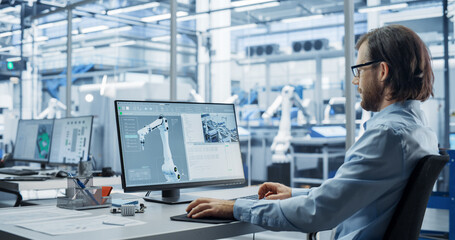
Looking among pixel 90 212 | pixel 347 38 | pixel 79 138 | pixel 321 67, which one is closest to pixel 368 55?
pixel 90 212

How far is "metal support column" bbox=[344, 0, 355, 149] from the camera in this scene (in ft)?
11.9

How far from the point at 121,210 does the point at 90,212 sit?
0.52 feet

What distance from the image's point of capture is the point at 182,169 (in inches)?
88.2

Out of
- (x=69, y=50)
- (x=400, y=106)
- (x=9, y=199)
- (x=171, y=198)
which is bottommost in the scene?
(x=9, y=199)

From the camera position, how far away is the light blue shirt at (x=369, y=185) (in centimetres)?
142

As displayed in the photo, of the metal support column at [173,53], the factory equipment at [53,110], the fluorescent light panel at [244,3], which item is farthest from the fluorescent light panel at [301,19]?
→ the factory equipment at [53,110]

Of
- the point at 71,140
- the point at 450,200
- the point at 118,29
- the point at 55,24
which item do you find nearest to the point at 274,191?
the point at 450,200

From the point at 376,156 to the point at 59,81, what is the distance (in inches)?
285

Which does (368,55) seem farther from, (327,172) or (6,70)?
(6,70)

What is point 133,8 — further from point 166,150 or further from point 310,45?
point 166,150

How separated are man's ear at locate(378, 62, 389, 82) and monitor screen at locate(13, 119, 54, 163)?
357 centimetres

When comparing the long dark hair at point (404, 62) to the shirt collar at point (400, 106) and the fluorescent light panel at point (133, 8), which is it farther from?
the fluorescent light panel at point (133, 8)

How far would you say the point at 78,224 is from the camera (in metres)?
1.64

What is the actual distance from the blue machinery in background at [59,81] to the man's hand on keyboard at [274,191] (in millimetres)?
5945
